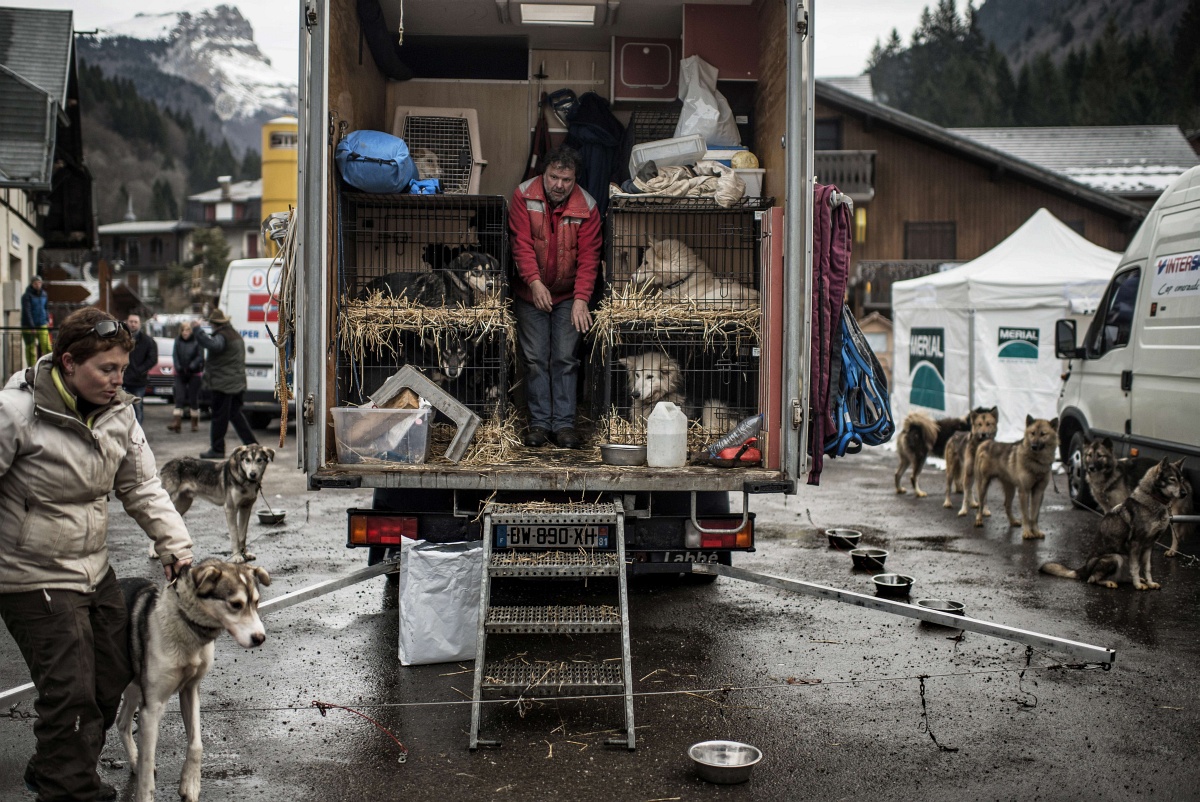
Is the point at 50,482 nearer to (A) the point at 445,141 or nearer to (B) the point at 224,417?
(A) the point at 445,141

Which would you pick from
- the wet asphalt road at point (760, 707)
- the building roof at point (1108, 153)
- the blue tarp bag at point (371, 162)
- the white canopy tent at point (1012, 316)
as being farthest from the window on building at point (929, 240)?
the blue tarp bag at point (371, 162)

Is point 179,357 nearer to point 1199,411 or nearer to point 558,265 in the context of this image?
point 558,265

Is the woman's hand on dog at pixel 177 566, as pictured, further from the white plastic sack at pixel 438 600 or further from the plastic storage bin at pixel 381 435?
the plastic storage bin at pixel 381 435

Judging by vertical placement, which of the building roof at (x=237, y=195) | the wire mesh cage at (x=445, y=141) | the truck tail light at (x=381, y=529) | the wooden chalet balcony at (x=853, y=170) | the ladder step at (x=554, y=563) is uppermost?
the building roof at (x=237, y=195)

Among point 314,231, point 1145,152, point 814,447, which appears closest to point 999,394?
point 814,447

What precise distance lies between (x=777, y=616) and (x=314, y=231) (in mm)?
3502

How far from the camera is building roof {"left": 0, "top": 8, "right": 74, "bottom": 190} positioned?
691 inches

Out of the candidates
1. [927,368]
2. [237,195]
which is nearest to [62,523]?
[927,368]

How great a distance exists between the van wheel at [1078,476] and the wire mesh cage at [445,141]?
6.53m

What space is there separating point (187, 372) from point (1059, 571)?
13.4 meters

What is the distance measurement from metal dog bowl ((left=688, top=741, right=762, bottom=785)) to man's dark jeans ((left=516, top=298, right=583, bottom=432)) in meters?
2.55

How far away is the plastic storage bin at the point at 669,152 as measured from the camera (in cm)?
619

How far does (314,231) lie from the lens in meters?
4.89

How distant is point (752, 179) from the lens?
6.04m
